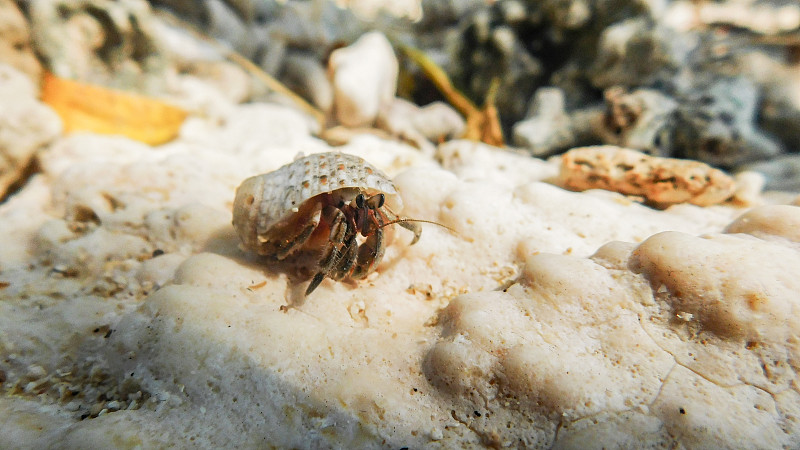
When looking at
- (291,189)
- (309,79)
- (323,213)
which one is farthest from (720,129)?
(309,79)

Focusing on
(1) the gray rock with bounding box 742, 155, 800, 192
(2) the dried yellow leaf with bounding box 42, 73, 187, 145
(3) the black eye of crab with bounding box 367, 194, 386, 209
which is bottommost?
(1) the gray rock with bounding box 742, 155, 800, 192

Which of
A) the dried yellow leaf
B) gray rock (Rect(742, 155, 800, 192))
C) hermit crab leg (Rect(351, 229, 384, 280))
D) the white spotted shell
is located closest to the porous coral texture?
hermit crab leg (Rect(351, 229, 384, 280))

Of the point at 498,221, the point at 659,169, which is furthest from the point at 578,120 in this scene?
the point at 498,221

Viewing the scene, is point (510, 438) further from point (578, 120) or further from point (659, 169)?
point (578, 120)

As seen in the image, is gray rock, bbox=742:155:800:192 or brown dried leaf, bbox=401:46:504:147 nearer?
gray rock, bbox=742:155:800:192

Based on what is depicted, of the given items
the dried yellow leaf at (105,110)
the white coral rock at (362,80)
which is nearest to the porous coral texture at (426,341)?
the dried yellow leaf at (105,110)

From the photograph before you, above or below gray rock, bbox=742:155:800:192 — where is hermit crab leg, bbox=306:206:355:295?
above

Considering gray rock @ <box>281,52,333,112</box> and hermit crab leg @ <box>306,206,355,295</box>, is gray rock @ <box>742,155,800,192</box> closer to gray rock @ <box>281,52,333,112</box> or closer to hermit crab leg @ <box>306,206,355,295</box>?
hermit crab leg @ <box>306,206,355,295</box>

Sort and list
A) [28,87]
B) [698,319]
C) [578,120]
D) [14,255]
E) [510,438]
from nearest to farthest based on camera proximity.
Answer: [510,438] → [698,319] → [14,255] → [28,87] → [578,120]
